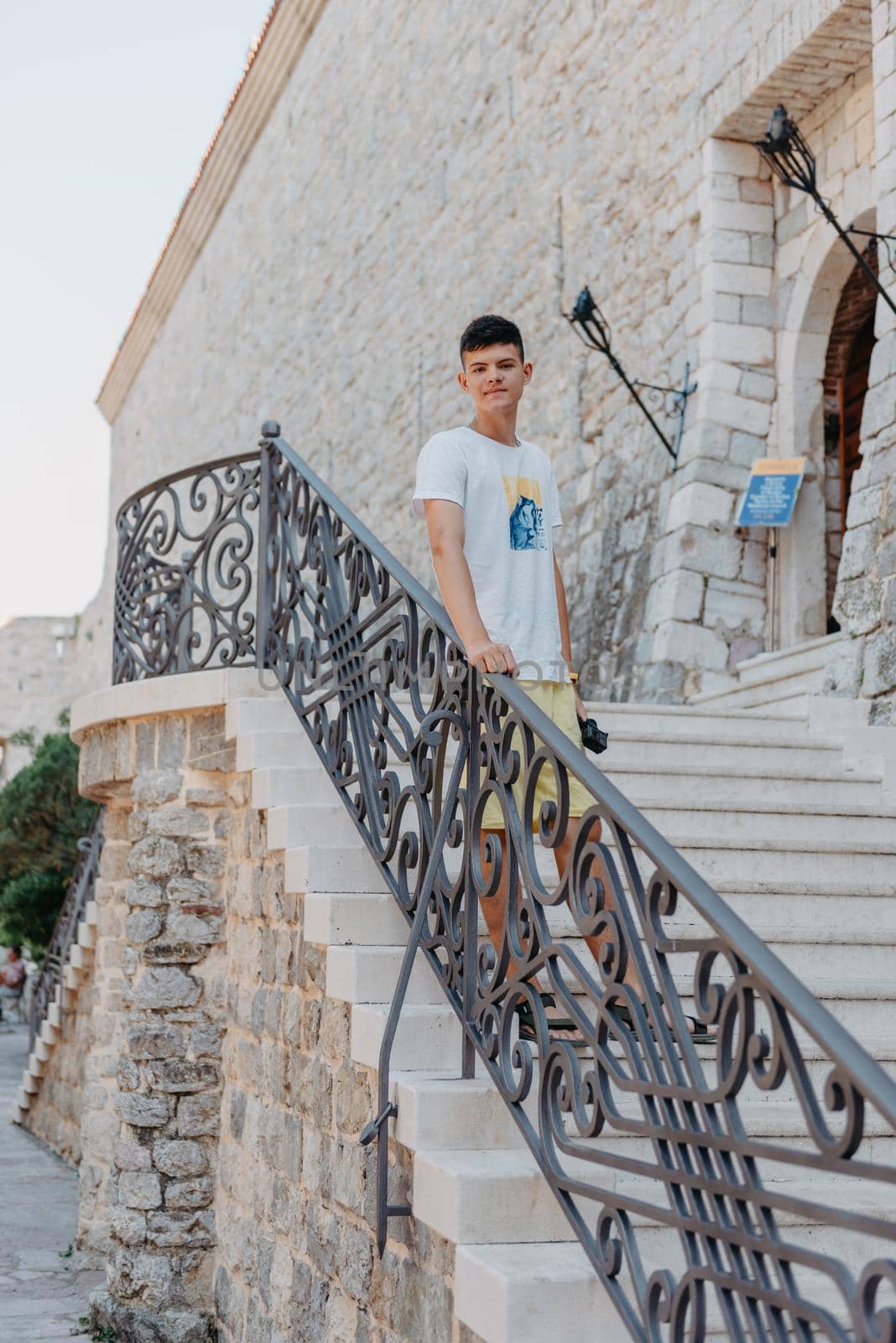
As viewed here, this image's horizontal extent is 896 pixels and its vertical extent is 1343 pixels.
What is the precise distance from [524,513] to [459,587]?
1.18 feet

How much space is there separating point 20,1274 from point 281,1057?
2229mm

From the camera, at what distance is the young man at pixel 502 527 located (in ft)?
10.7

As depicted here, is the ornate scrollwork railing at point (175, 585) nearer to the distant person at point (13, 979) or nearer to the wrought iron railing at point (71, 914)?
the wrought iron railing at point (71, 914)

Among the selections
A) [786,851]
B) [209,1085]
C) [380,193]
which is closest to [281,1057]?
[209,1085]

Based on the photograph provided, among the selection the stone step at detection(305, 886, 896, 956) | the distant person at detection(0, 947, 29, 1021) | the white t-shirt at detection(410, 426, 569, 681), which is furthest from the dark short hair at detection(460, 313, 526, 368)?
the distant person at detection(0, 947, 29, 1021)

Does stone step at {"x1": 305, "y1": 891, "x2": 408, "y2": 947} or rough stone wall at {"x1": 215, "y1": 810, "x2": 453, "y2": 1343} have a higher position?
stone step at {"x1": 305, "y1": 891, "x2": 408, "y2": 947}

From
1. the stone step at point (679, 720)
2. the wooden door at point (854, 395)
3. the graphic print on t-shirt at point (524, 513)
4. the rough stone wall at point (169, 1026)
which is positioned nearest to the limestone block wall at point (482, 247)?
the wooden door at point (854, 395)

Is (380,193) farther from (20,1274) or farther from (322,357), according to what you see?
(20,1274)

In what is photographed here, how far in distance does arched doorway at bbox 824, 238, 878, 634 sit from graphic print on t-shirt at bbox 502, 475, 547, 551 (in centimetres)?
413

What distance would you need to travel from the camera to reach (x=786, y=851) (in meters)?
4.22

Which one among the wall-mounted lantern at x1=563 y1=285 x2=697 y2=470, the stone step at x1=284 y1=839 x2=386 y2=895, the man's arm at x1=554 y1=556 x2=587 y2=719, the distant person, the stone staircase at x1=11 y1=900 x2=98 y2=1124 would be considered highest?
the wall-mounted lantern at x1=563 y1=285 x2=697 y2=470

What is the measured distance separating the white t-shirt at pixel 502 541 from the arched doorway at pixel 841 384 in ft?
13.7

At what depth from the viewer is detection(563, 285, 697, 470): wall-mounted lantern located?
767 centimetres

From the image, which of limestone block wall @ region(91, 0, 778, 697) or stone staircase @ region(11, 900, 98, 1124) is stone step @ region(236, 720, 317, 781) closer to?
limestone block wall @ region(91, 0, 778, 697)
